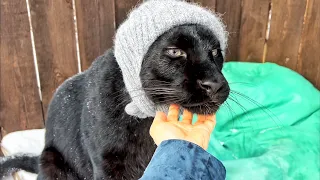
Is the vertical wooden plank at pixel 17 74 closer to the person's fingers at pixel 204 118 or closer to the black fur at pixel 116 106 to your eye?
the black fur at pixel 116 106

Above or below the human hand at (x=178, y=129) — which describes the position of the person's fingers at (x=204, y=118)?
below

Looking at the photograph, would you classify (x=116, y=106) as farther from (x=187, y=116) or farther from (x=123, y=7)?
(x=123, y=7)

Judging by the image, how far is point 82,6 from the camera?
2295 millimetres

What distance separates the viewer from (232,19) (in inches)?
98.7

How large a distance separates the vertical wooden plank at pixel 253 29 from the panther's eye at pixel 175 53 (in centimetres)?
120

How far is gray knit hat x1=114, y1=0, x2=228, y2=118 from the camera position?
1.41 m

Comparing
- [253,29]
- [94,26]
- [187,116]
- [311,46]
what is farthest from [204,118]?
[311,46]

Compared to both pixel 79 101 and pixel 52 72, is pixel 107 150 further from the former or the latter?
pixel 52 72

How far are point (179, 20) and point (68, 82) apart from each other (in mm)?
721

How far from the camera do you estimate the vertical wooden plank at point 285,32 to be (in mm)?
2463

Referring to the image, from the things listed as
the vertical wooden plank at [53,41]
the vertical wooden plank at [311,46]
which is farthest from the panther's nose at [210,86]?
the vertical wooden plank at [311,46]

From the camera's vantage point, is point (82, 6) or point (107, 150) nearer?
point (107, 150)

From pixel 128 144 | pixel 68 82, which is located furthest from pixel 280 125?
pixel 68 82

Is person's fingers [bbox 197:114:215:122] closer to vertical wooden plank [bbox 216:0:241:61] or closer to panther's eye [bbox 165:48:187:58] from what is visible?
panther's eye [bbox 165:48:187:58]
